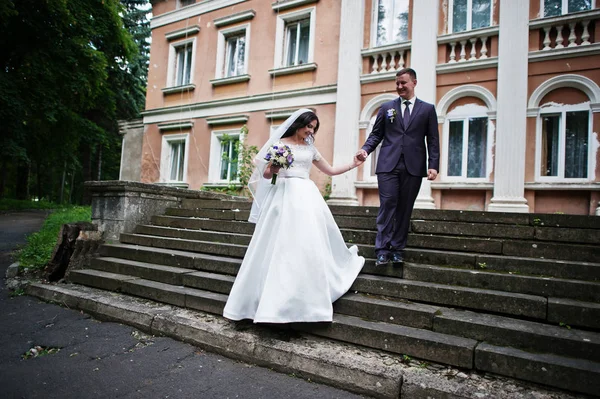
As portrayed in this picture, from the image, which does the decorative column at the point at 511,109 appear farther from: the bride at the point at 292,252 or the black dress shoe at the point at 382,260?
the bride at the point at 292,252

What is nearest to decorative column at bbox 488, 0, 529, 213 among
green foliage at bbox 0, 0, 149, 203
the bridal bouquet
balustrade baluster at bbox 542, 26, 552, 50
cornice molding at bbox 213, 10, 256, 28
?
balustrade baluster at bbox 542, 26, 552, 50

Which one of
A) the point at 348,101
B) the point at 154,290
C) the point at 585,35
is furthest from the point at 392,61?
the point at 154,290

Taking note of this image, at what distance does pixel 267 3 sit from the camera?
11992 millimetres

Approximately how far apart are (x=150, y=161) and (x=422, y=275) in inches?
498

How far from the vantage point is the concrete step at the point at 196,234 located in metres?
5.80

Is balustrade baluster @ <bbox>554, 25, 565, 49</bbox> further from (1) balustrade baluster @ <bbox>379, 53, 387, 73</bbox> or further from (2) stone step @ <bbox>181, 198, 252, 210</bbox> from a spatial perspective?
(2) stone step @ <bbox>181, 198, 252, 210</bbox>

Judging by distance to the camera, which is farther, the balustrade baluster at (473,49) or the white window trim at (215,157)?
the white window trim at (215,157)

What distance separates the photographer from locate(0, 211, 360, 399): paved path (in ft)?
9.19

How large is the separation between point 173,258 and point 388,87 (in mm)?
7057

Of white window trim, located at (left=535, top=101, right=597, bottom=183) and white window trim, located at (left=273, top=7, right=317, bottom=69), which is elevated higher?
white window trim, located at (left=273, top=7, right=317, bottom=69)

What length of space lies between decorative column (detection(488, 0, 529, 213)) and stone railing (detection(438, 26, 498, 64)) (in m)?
0.29

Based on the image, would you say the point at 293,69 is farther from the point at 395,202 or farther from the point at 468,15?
the point at 395,202

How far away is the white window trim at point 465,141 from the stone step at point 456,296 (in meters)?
5.50

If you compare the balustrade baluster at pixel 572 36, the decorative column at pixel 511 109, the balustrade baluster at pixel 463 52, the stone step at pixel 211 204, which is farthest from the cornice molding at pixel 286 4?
the stone step at pixel 211 204
